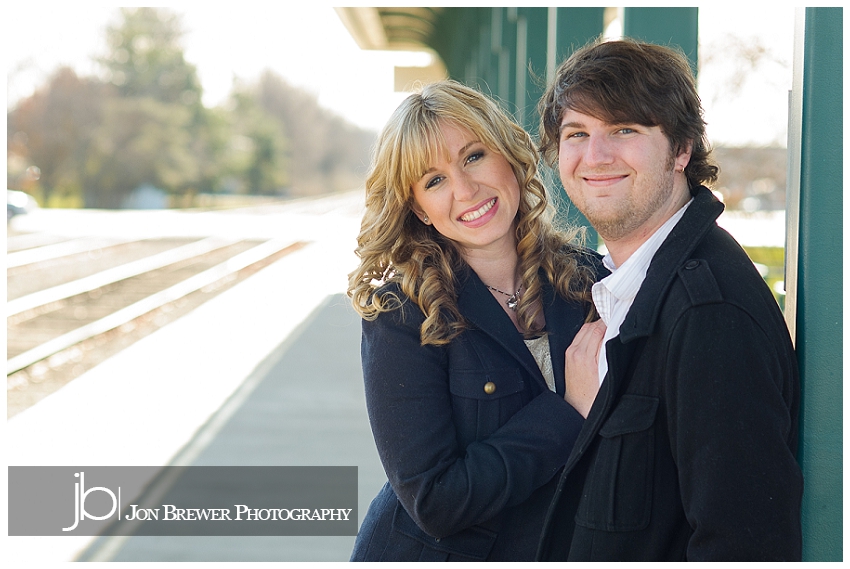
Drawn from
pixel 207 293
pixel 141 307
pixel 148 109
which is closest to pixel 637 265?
pixel 141 307

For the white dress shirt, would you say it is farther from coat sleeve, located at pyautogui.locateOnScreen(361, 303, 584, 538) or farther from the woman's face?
the woman's face

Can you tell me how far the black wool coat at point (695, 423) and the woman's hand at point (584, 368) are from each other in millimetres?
258

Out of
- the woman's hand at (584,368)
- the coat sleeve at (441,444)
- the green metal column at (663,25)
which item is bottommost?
the coat sleeve at (441,444)

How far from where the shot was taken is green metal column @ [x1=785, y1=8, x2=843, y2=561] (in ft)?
5.74

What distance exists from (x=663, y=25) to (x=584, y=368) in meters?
1.72

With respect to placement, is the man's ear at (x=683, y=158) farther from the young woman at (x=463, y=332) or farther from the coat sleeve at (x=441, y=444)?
the coat sleeve at (x=441, y=444)

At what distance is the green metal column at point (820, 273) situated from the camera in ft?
5.74

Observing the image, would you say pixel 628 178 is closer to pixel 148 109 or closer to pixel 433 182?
pixel 433 182

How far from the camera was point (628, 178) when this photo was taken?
1.95 m

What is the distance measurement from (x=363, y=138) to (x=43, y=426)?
109 meters

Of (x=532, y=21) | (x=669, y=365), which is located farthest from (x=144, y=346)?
(x=669, y=365)

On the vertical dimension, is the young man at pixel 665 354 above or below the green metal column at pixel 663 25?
Answer: below

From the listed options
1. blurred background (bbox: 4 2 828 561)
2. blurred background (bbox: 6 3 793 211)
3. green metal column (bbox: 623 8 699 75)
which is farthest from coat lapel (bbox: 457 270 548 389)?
Answer: blurred background (bbox: 6 3 793 211)

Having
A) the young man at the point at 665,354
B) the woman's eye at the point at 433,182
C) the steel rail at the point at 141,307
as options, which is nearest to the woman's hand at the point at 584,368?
the young man at the point at 665,354
